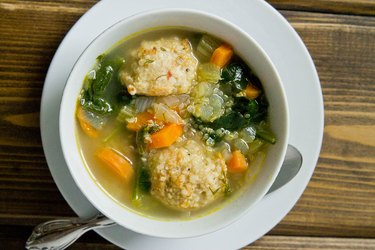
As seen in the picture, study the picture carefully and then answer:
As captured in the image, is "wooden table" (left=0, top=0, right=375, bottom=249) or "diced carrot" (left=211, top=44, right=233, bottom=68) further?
"wooden table" (left=0, top=0, right=375, bottom=249)

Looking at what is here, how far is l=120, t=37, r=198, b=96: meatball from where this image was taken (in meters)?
2.06

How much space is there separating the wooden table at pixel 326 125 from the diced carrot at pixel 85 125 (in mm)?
329

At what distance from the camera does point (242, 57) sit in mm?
2146

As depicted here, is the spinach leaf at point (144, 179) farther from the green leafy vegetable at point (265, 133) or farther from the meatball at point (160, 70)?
the green leafy vegetable at point (265, 133)

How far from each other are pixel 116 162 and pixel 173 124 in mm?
254

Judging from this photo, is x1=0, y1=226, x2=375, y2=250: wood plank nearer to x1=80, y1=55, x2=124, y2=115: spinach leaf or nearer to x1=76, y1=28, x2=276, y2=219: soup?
x1=76, y1=28, x2=276, y2=219: soup

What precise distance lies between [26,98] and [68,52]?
334 mm

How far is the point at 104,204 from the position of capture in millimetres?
2072

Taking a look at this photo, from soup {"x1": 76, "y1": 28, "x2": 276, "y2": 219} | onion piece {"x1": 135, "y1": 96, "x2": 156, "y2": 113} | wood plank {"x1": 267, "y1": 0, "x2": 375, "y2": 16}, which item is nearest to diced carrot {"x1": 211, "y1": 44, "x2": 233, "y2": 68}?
soup {"x1": 76, "y1": 28, "x2": 276, "y2": 219}

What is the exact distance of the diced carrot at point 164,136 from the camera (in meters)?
2.11

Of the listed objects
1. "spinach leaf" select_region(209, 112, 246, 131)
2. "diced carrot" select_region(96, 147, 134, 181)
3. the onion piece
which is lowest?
"diced carrot" select_region(96, 147, 134, 181)

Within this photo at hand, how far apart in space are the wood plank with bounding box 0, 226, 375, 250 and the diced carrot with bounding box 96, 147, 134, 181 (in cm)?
44

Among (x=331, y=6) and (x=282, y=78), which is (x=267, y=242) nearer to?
(x=282, y=78)

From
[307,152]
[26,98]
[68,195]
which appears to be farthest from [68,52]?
[307,152]
